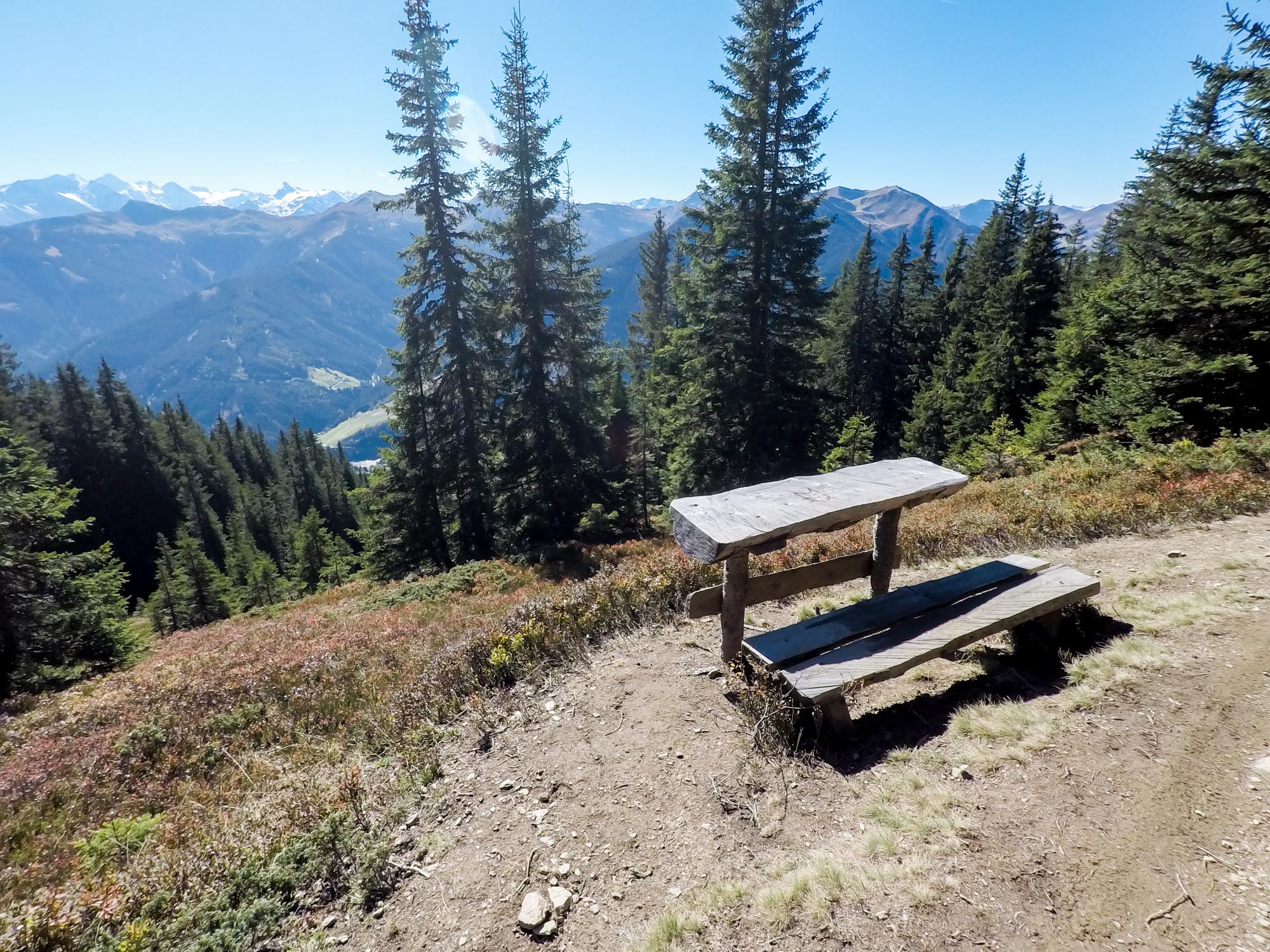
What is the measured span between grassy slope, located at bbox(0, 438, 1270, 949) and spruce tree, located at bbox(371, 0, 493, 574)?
9.27m

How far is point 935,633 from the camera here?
199 inches

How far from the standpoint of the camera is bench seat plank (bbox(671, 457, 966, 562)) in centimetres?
488

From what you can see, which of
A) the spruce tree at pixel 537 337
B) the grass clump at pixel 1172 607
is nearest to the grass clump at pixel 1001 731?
the grass clump at pixel 1172 607

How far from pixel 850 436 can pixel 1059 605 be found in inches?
672

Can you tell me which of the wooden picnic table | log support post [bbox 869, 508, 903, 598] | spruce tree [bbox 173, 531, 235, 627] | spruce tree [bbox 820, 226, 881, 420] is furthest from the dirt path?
spruce tree [bbox 173, 531, 235, 627]

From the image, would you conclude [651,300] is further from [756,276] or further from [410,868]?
[410,868]

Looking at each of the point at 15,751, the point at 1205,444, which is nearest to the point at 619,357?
the point at 1205,444

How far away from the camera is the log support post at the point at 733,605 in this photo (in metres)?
5.44

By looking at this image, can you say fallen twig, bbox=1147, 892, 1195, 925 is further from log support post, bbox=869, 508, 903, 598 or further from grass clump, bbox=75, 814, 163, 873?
grass clump, bbox=75, 814, 163, 873

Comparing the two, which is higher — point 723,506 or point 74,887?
point 723,506

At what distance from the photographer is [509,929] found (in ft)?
11.8

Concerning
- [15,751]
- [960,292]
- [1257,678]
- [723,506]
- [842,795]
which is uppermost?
[960,292]

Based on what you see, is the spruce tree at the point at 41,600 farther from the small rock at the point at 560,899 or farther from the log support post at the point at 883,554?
the log support post at the point at 883,554

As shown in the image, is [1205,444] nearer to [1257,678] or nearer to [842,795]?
[1257,678]
